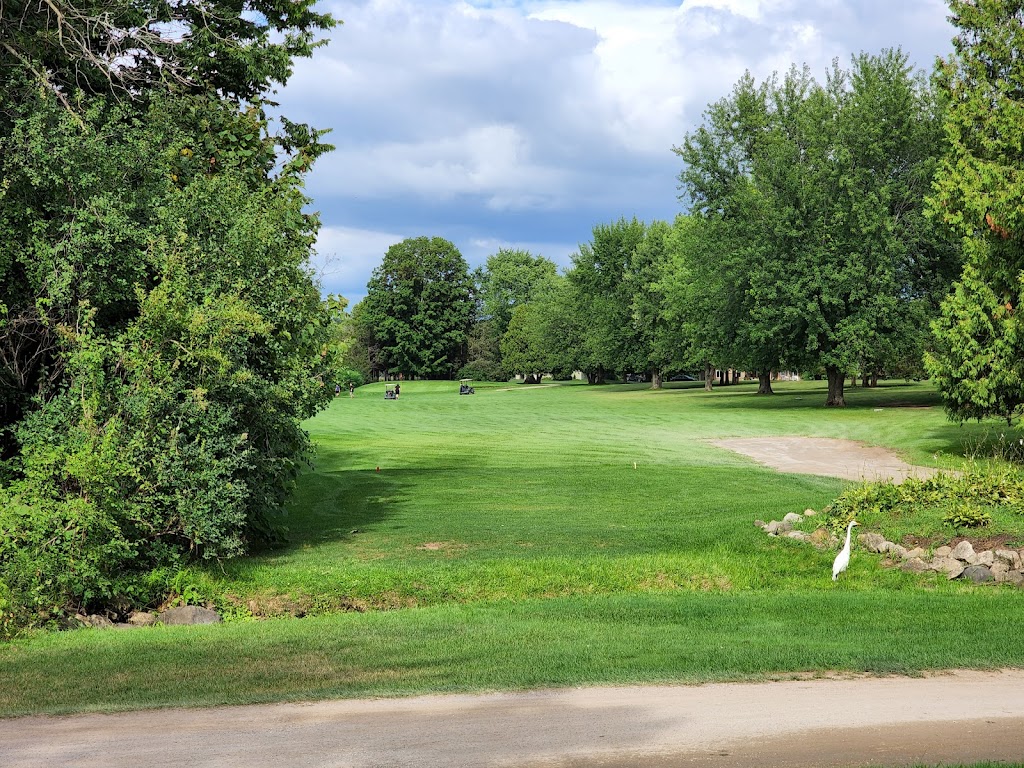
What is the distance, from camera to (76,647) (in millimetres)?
10734

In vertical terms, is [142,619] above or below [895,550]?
below

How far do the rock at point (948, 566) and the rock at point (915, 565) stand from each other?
5.2 inches

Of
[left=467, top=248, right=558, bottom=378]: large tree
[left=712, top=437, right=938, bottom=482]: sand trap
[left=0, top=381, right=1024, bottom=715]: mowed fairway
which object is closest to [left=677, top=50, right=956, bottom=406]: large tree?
[left=712, top=437, right=938, bottom=482]: sand trap

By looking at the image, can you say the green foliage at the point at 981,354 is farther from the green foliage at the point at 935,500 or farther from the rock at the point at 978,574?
the rock at the point at 978,574

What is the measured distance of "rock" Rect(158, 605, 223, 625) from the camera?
42.1ft

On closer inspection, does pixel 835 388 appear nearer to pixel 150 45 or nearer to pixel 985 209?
pixel 985 209

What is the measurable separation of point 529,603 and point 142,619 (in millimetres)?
5094

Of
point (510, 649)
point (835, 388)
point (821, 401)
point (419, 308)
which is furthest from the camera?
point (419, 308)

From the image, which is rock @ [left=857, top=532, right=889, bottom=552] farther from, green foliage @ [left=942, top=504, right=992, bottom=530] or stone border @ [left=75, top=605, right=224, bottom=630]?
stone border @ [left=75, top=605, right=224, bottom=630]

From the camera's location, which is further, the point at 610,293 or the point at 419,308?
the point at 419,308

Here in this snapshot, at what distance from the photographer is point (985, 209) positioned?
90.4 ft

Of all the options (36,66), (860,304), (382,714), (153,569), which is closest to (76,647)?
(153,569)

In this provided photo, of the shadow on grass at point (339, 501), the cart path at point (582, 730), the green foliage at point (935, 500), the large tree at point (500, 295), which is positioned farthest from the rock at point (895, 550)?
the large tree at point (500, 295)

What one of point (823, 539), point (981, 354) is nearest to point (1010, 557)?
point (823, 539)
